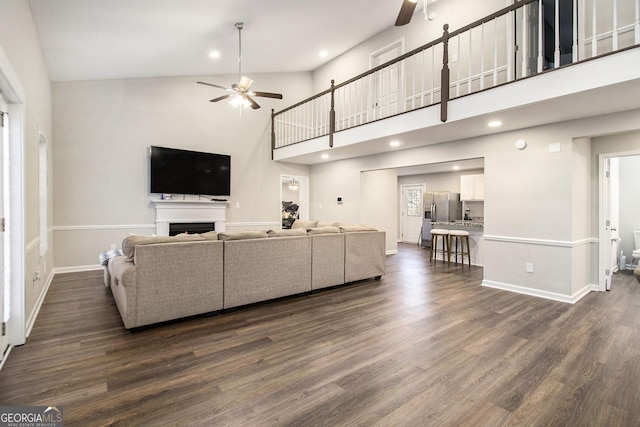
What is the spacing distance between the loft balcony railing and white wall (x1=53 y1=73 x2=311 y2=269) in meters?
1.61

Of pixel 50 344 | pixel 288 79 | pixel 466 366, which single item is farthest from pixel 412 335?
pixel 288 79

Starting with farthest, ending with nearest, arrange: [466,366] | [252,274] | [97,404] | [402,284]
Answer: [402,284], [252,274], [466,366], [97,404]

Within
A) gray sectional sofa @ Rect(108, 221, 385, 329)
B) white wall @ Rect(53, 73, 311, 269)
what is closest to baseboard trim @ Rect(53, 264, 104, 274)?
white wall @ Rect(53, 73, 311, 269)

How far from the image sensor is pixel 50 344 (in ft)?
8.73

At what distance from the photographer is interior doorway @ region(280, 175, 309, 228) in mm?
8652

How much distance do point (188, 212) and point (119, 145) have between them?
176 centimetres

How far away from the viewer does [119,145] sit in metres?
5.88

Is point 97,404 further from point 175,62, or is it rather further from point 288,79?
point 288,79

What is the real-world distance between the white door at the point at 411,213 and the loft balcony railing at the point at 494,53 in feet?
13.7

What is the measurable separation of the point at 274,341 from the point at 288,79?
7.13 metres

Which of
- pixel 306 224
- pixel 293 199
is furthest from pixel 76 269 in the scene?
pixel 293 199

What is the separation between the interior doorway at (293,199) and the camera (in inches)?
341

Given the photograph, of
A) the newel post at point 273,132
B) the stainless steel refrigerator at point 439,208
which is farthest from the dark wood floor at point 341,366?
the newel post at point 273,132

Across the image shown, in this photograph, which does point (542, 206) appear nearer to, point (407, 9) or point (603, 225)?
point (603, 225)
